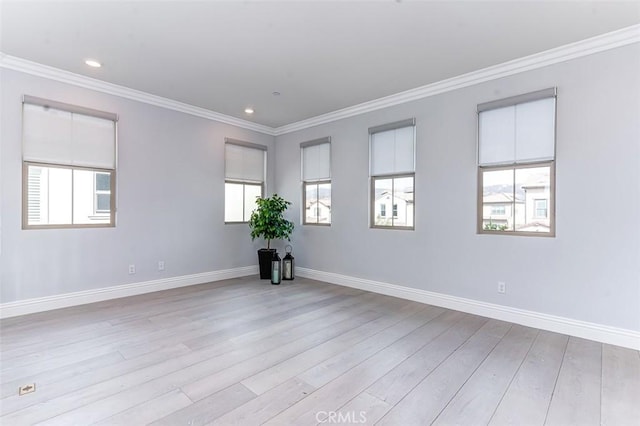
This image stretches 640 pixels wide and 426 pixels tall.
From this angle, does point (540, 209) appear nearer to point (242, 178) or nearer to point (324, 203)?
point (324, 203)

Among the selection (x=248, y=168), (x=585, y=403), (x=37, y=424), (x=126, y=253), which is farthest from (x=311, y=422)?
(x=248, y=168)

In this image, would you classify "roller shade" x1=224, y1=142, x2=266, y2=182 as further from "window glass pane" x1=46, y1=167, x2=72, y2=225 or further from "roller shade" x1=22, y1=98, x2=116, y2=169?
"window glass pane" x1=46, y1=167, x2=72, y2=225

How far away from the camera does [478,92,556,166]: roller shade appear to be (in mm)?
3217

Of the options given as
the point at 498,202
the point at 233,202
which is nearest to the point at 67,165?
the point at 233,202

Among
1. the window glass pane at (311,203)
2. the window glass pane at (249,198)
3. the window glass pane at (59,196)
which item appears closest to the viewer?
the window glass pane at (59,196)

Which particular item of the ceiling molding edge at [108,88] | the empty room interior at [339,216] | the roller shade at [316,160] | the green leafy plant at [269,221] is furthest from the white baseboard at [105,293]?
the ceiling molding edge at [108,88]

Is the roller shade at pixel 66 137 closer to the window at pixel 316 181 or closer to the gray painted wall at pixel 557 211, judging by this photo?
the window at pixel 316 181

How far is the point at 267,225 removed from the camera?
530cm

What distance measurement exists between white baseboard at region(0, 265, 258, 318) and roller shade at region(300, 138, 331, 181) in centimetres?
216

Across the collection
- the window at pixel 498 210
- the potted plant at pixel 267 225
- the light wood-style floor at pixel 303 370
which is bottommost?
the light wood-style floor at pixel 303 370

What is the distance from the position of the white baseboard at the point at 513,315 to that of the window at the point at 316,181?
1.24 m

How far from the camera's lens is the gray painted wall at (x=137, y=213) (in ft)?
11.3

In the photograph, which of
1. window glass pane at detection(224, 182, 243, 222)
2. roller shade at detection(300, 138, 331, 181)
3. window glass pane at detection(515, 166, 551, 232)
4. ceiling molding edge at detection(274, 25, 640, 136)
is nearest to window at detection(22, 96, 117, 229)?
window glass pane at detection(224, 182, 243, 222)

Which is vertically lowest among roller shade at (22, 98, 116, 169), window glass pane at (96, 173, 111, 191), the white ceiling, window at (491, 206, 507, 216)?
window at (491, 206, 507, 216)
